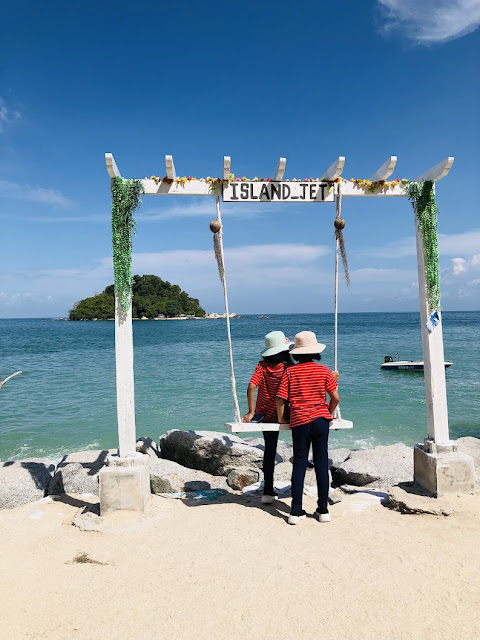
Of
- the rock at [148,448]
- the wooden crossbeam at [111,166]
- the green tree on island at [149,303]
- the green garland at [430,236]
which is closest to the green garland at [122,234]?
the wooden crossbeam at [111,166]

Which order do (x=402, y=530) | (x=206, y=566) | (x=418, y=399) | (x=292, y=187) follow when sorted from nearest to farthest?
(x=206, y=566)
(x=402, y=530)
(x=292, y=187)
(x=418, y=399)

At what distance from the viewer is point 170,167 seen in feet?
16.9

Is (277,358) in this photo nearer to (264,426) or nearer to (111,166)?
(264,426)

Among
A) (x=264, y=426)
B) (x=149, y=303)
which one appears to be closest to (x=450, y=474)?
(x=264, y=426)

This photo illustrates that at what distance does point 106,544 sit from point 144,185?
3943 millimetres

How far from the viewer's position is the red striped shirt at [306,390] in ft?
14.9

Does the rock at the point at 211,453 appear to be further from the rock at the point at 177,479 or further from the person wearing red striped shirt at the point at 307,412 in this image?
the person wearing red striped shirt at the point at 307,412

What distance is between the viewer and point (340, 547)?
4082 mm

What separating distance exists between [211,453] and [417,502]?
3.40 m

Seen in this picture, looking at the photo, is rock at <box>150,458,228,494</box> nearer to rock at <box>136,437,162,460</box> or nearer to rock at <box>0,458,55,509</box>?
rock at <box>136,437,162,460</box>

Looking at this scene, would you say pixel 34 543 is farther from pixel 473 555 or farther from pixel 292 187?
pixel 292 187

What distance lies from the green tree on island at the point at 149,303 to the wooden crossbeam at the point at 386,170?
101 m

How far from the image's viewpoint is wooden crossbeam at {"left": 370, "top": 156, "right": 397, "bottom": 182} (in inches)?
208

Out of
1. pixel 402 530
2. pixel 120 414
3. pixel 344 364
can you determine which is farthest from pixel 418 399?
pixel 120 414
